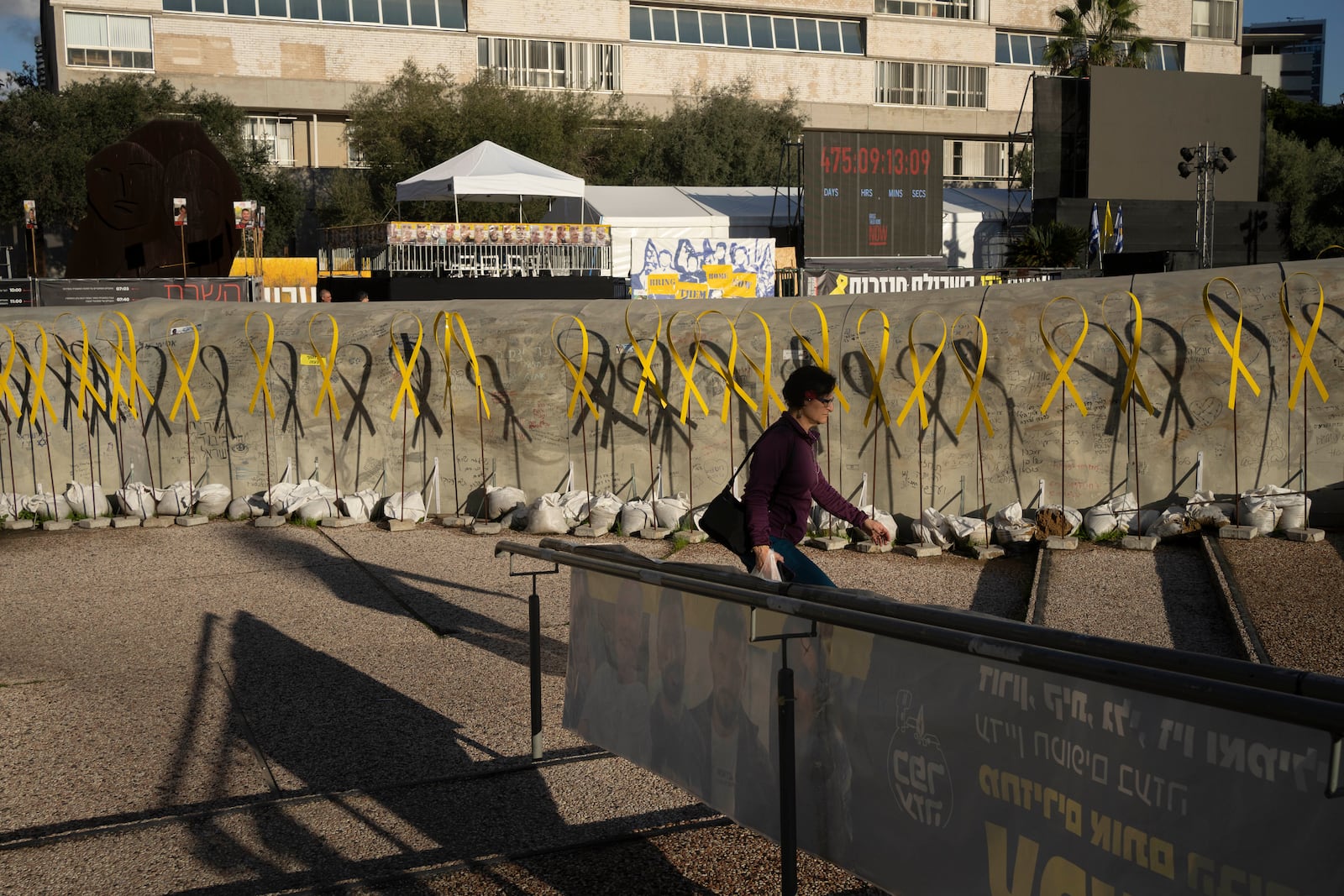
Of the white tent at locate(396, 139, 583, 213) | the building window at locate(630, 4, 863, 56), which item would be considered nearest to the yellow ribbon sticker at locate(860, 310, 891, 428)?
the white tent at locate(396, 139, 583, 213)

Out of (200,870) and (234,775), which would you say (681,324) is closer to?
(234,775)

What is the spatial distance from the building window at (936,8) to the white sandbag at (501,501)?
56502mm

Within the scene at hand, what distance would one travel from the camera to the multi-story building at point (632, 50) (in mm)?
52094

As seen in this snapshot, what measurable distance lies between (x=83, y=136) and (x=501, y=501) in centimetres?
4183

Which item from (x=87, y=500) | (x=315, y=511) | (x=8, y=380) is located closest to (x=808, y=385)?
(x=315, y=511)

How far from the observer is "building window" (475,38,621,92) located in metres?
57.2

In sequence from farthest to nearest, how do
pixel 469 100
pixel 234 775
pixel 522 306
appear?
pixel 469 100 < pixel 522 306 < pixel 234 775

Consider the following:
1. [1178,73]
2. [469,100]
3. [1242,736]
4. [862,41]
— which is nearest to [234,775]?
[1242,736]

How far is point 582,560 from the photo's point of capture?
4699mm

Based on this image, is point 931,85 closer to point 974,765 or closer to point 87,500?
point 87,500

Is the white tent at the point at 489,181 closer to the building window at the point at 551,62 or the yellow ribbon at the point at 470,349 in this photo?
the yellow ribbon at the point at 470,349

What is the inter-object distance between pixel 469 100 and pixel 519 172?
28963mm

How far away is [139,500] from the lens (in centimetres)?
1198

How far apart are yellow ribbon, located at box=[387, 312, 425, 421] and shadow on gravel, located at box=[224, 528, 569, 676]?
69.6 inches
